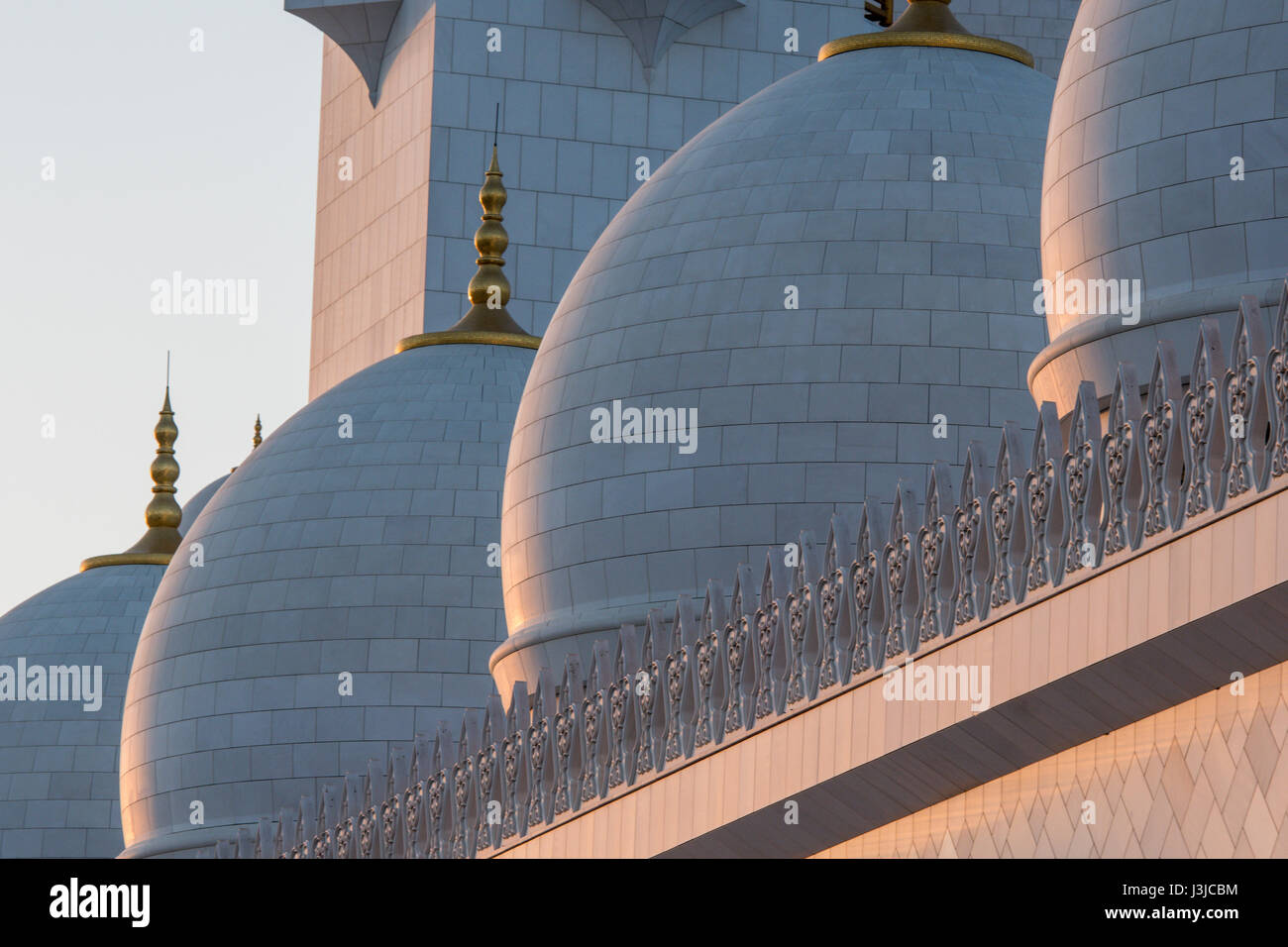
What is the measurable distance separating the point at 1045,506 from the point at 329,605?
13447 mm

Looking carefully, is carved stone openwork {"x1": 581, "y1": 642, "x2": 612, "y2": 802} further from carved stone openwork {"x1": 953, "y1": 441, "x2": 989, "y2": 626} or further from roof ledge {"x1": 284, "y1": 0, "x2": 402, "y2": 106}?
roof ledge {"x1": 284, "y1": 0, "x2": 402, "y2": 106}

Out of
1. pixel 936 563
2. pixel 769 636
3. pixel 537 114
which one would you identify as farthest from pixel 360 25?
pixel 936 563

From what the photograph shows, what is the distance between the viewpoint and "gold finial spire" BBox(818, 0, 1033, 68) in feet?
81.6

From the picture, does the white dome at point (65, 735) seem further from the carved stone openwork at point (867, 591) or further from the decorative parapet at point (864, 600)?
the carved stone openwork at point (867, 591)

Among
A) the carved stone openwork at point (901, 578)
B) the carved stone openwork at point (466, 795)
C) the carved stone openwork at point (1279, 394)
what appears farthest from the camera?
the carved stone openwork at point (466, 795)

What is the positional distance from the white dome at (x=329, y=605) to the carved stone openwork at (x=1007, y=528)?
11.9 meters

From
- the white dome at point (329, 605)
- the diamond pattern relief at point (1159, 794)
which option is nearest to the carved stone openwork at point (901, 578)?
the diamond pattern relief at point (1159, 794)

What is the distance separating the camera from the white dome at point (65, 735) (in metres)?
35.7

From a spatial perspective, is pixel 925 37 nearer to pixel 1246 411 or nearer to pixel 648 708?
pixel 648 708

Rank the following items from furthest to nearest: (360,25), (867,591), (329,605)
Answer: (360,25) → (329,605) → (867,591)

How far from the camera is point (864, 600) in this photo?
1669cm

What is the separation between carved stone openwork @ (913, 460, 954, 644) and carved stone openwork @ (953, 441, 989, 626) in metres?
0.07
